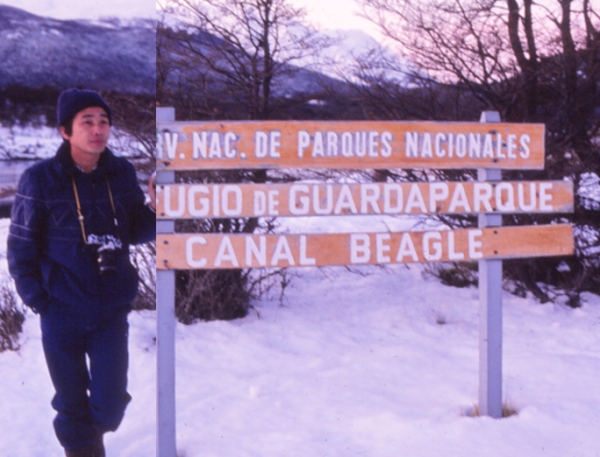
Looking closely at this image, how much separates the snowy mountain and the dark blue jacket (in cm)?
39

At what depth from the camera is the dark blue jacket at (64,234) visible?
8.85ft

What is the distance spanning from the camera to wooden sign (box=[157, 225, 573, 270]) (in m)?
3.14

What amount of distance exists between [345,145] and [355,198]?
0.91 ft

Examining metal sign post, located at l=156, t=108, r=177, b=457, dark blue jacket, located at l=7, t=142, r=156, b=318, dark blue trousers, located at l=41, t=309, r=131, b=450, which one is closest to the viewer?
dark blue jacket, located at l=7, t=142, r=156, b=318

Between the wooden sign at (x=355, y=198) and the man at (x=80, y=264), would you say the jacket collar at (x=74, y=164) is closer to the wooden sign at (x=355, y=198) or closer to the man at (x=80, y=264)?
the man at (x=80, y=264)

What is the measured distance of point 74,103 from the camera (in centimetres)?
274

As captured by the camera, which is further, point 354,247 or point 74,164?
point 354,247

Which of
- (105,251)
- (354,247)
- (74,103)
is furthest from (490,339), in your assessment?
(74,103)

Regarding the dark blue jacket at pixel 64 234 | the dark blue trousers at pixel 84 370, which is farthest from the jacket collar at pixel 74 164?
the dark blue trousers at pixel 84 370

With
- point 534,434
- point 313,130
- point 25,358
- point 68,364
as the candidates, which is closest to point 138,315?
point 25,358

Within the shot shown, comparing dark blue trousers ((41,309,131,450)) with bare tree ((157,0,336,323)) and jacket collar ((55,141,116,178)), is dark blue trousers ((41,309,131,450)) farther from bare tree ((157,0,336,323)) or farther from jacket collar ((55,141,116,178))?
bare tree ((157,0,336,323))

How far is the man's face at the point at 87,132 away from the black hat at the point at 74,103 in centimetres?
2

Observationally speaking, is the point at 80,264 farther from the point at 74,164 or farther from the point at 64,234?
the point at 74,164

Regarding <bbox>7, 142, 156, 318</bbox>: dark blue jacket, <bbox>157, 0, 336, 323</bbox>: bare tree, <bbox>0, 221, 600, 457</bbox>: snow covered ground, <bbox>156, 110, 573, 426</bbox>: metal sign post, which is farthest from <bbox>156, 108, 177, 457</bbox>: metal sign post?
<bbox>157, 0, 336, 323</bbox>: bare tree
